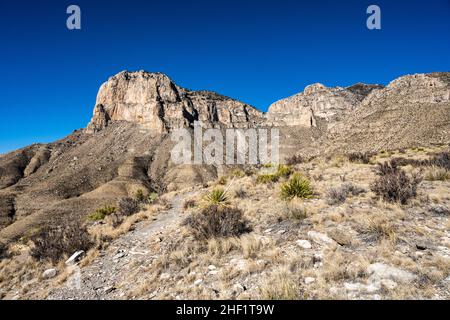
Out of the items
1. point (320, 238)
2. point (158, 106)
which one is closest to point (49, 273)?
point (320, 238)

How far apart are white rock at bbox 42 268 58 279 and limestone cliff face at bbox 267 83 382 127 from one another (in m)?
141

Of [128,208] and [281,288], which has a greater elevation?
[281,288]

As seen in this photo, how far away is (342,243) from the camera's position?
5230mm

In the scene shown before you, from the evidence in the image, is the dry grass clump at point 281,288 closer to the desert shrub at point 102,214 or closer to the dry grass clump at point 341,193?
the dry grass clump at point 341,193

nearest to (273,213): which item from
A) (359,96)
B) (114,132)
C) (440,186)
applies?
(440,186)

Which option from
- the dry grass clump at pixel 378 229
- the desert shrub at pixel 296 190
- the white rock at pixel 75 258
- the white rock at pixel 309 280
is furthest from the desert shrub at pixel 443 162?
the white rock at pixel 75 258

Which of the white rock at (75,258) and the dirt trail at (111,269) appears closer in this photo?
the dirt trail at (111,269)

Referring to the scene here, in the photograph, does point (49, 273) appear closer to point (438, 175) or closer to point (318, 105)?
point (438, 175)

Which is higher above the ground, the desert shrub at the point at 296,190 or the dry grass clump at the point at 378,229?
the desert shrub at the point at 296,190

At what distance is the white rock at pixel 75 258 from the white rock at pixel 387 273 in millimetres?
6717

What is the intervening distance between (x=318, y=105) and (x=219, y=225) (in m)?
160

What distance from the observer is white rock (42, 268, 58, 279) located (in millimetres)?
6535

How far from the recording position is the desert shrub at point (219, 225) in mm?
6551

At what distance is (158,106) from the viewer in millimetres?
138000
